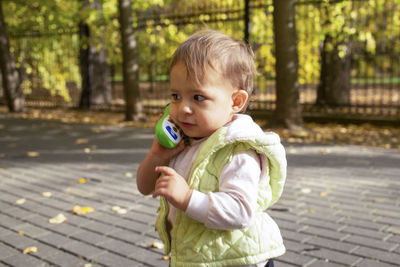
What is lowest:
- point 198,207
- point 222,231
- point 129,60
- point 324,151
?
point 324,151

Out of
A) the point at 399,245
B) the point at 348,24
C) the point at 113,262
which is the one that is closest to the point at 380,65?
the point at 348,24

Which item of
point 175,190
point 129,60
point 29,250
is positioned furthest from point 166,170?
point 129,60

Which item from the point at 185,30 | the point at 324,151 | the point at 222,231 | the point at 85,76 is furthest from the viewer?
the point at 85,76

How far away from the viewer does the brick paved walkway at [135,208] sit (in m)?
3.58

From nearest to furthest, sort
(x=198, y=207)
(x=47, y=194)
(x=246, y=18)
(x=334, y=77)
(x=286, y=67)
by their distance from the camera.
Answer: (x=198, y=207), (x=47, y=194), (x=286, y=67), (x=246, y=18), (x=334, y=77)

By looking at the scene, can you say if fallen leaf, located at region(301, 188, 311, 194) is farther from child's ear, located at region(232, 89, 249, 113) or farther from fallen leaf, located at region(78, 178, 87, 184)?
child's ear, located at region(232, 89, 249, 113)

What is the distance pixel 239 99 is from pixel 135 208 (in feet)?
10.6

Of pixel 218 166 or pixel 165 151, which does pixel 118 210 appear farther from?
pixel 218 166

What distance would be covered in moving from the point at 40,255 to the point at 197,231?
2222 mm

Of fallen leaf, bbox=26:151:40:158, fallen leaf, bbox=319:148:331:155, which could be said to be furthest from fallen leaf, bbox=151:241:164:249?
fallen leaf, bbox=26:151:40:158

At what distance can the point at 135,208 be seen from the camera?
15.6 feet

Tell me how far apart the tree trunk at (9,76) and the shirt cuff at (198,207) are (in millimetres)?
13999

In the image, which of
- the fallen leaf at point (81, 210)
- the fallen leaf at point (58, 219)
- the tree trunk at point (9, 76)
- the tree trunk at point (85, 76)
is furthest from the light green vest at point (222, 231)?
the tree trunk at point (9, 76)

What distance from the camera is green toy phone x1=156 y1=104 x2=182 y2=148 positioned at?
1.79 meters
